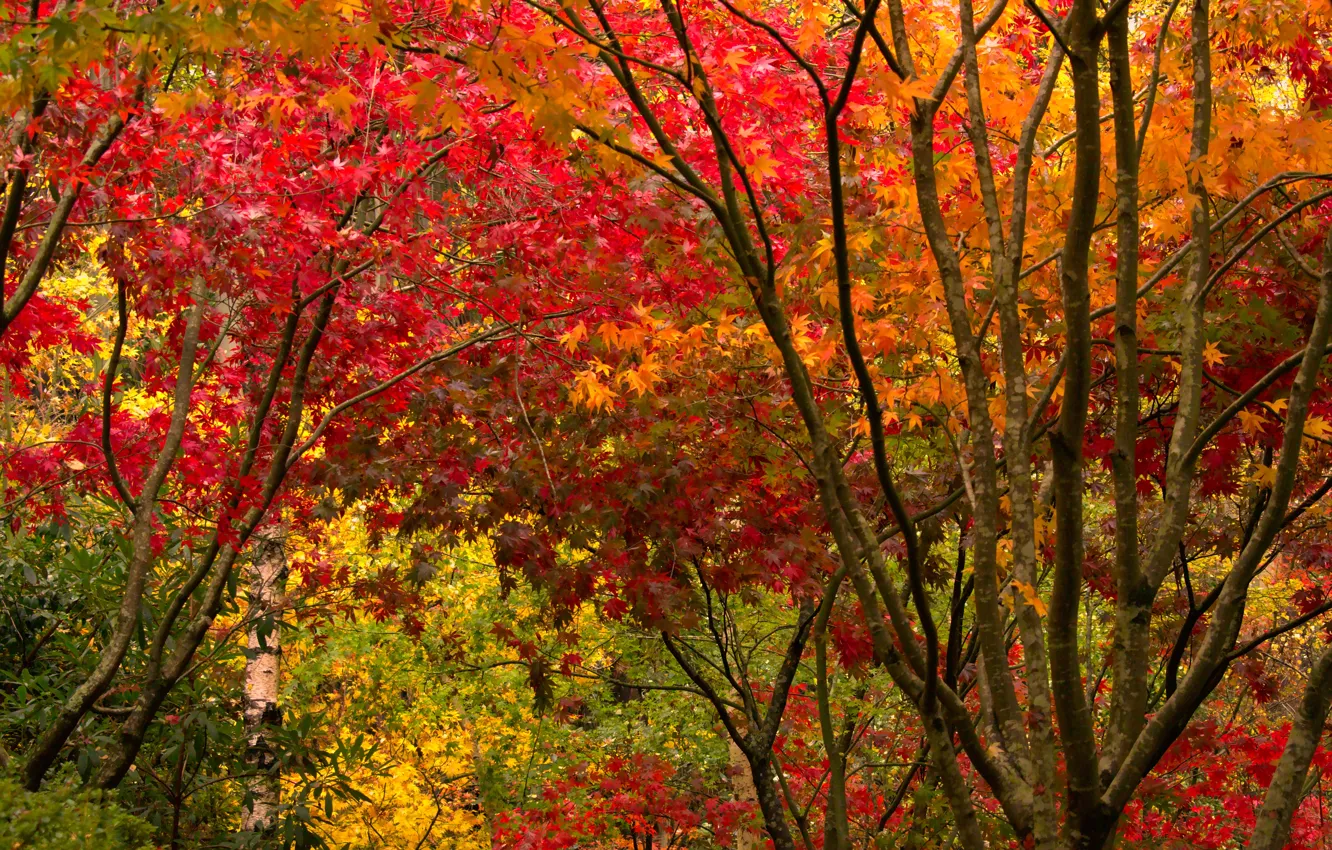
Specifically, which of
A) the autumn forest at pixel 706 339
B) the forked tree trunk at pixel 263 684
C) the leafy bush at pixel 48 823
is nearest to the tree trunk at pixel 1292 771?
the autumn forest at pixel 706 339

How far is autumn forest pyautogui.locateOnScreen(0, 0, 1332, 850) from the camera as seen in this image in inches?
114

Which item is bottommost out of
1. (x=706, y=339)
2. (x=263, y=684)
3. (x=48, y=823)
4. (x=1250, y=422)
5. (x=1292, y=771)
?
(x=48, y=823)

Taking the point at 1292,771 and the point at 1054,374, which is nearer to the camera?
the point at 1292,771

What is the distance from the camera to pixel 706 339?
4867mm

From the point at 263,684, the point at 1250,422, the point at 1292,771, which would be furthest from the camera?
the point at 263,684

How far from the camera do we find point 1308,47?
16.1ft

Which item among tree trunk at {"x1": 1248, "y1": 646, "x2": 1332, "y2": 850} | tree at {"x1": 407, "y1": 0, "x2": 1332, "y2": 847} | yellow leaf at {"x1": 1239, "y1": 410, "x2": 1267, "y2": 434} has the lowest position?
tree trunk at {"x1": 1248, "y1": 646, "x2": 1332, "y2": 850}

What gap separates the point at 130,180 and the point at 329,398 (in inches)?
64.7

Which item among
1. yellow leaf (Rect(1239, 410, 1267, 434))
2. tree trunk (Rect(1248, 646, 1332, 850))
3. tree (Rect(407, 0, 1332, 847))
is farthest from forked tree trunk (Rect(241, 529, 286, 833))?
tree trunk (Rect(1248, 646, 1332, 850))

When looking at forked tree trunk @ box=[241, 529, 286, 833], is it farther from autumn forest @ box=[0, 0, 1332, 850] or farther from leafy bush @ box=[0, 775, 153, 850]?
leafy bush @ box=[0, 775, 153, 850]

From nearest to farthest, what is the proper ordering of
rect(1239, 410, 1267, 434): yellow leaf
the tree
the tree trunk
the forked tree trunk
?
the tree, the tree trunk, rect(1239, 410, 1267, 434): yellow leaf, the forked tree trunk

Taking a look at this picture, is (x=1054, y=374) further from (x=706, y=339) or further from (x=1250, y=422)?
(x=706, y=339)

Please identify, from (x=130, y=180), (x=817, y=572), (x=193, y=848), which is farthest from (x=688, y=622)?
(x=193, y=848)

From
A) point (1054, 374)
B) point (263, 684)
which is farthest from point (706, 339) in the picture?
point (263, 684)
